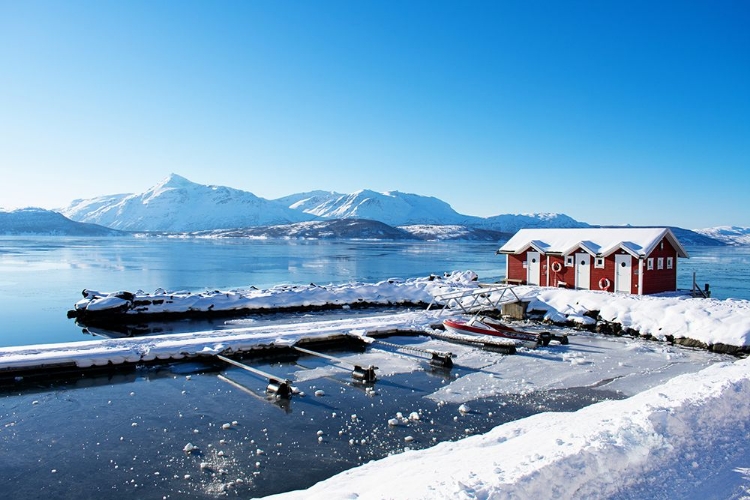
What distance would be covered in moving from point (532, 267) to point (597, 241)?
418 centimetres

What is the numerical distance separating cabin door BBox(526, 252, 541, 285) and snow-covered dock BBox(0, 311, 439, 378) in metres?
12.6

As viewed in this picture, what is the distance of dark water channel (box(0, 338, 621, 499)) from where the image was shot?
859 cm

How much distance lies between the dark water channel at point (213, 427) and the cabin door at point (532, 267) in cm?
1818

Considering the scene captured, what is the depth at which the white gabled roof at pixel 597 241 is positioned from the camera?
91.0ft

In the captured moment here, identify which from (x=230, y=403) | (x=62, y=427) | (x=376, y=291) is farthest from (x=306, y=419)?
(x=376, y=291)

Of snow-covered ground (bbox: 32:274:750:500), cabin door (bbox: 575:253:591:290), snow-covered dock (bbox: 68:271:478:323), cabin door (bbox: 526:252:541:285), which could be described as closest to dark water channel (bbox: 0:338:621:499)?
snow-covered ground (bbox: 32:274:750:500)

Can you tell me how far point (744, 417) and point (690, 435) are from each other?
1833 mm

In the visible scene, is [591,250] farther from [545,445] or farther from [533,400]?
[545,445]

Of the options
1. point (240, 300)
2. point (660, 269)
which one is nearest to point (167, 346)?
point (240, 300)

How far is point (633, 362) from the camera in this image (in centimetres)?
1673

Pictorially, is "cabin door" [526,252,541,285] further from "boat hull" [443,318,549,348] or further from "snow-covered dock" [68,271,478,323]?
"boat hull" [443,318,549,348]

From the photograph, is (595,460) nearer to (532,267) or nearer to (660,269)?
(660,269)

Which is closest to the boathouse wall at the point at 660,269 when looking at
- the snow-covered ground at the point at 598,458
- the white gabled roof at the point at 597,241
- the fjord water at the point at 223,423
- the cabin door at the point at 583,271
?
the white gabled roof at the point at 597,241

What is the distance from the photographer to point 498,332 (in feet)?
66.2
